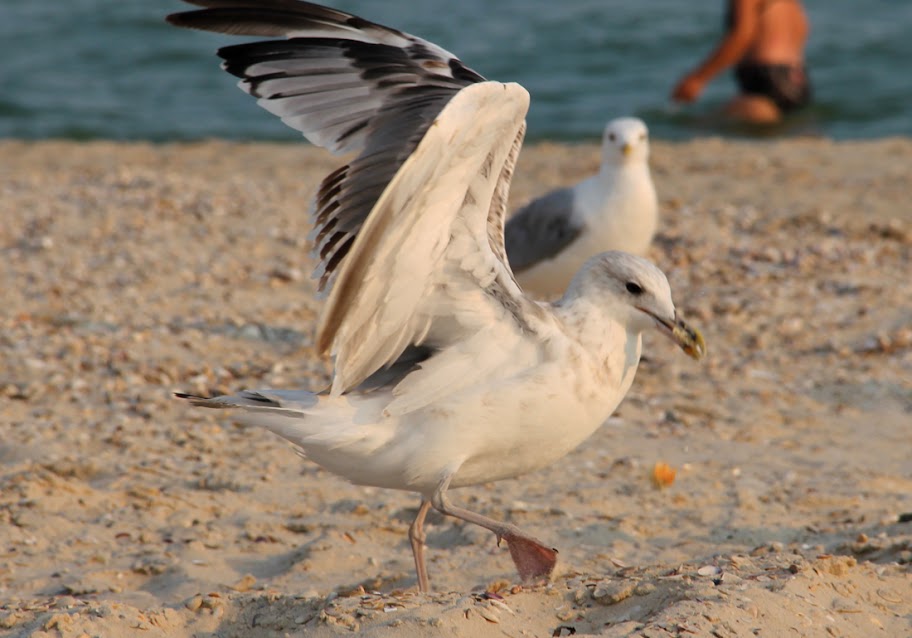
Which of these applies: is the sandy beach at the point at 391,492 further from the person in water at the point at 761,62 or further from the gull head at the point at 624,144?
the person in water at the point at 761,62

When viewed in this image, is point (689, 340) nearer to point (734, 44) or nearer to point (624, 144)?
point (624, 144)

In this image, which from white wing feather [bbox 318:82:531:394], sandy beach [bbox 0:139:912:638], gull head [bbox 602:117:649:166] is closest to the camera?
white wing feather [bbox 318:82:531:394]

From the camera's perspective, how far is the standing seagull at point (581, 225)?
23.2ft

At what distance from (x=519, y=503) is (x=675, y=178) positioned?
6559 mm

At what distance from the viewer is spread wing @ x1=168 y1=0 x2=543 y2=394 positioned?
3.22 m

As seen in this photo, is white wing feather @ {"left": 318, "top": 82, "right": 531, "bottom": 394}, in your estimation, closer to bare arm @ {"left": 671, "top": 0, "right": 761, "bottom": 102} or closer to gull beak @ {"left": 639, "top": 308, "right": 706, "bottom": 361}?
gull beak @ {"left": 639, "top": 308, "right": 706, "bottom": 361}

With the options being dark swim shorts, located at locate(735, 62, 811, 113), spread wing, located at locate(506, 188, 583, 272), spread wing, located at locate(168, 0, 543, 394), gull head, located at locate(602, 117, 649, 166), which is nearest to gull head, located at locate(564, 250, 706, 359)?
spread wing, located at locate(168, 0, 543, 394)

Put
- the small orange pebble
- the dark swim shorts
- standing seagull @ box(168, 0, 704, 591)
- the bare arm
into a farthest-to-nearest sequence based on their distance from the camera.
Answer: the dark swim shorts, the bare arm, the small orange pebble, standing seagull @ box(168, 0, 704, 591)

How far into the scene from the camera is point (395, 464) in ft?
12.4

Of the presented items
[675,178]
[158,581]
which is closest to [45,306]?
[158,581]

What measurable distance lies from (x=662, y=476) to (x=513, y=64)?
12.4 m

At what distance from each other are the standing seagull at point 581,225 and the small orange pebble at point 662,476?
2110 mm

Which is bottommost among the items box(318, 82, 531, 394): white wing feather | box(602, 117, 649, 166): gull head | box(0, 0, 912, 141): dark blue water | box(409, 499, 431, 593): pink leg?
box(0, 0, 912, 141): dark blue water

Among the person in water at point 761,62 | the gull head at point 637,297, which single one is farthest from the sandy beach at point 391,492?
the person in water at point 761,62
